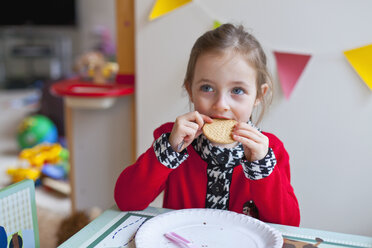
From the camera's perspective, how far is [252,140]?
0.82 metres

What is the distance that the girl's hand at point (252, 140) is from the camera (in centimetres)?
81

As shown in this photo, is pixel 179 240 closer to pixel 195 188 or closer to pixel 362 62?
pixel 195 188

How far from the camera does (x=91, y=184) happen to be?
1999 millimetres

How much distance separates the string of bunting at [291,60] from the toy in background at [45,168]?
1572mm

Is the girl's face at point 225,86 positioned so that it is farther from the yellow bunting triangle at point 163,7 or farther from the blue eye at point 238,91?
the yellow bunting triangle at point 163,7

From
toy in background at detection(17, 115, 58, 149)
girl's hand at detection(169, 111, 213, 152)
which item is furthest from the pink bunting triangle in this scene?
toy in background at detection(17, 115, 58, 149)

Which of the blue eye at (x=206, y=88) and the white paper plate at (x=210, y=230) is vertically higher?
the blue eye at (x=206, y=88)

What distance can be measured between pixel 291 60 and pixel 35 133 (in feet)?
8.31

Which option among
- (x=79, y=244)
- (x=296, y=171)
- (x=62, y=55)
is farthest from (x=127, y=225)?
(x=62, y=55)

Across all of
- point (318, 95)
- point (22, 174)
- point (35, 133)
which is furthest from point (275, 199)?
point (35, 133)

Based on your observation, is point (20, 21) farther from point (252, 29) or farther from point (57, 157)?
point (252, 29)

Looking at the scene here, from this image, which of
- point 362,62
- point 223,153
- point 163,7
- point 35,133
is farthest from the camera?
point 35,133

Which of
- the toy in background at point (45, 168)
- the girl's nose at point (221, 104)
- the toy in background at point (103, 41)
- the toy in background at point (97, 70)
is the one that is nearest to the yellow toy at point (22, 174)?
the toy in background at point (45, 168)

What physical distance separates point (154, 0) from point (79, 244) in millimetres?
1127
